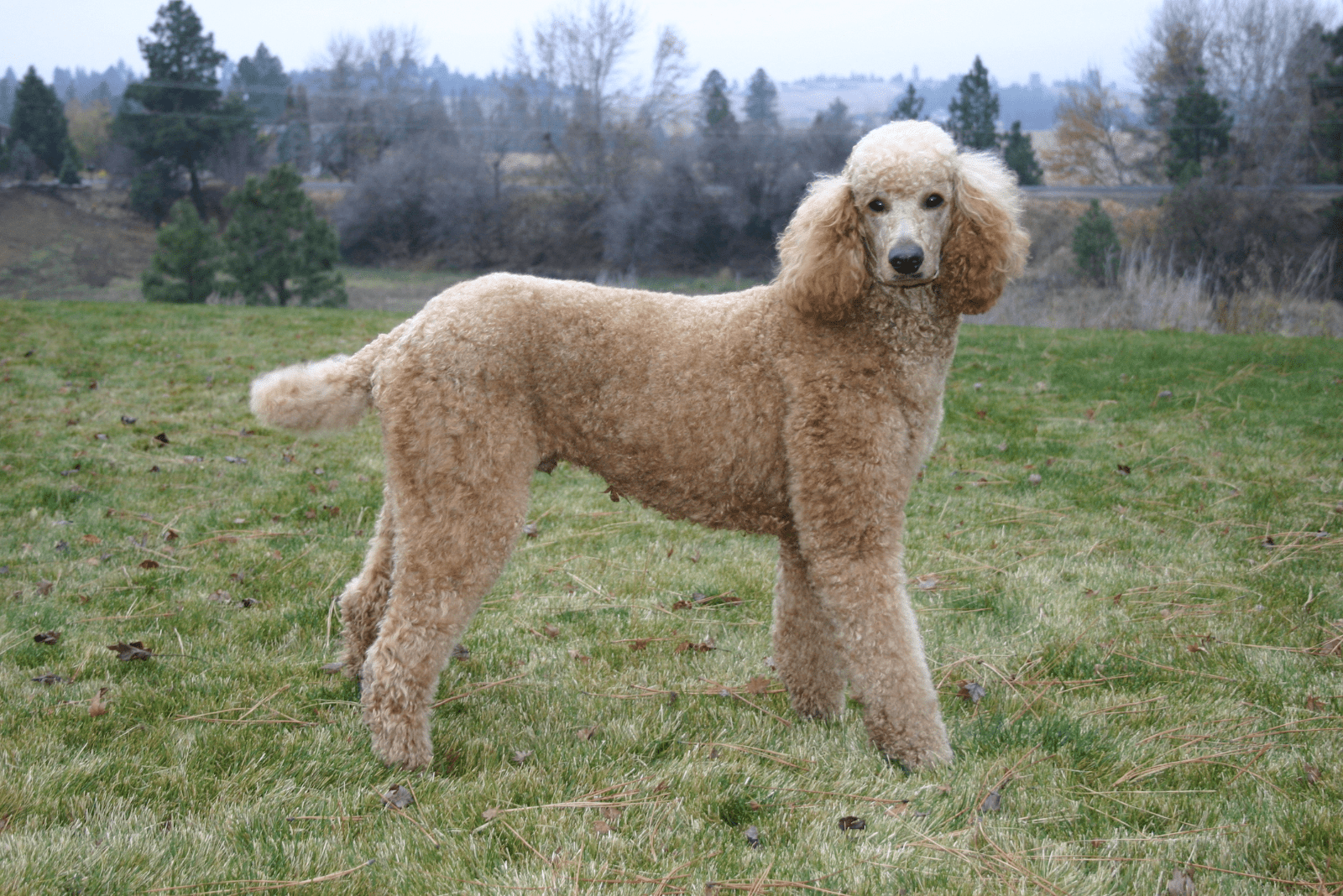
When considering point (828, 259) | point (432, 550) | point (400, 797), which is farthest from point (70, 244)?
point (828, 259)

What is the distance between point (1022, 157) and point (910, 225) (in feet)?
102

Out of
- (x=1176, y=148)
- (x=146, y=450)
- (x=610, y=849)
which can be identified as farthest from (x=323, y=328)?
(x=1176, y=148)

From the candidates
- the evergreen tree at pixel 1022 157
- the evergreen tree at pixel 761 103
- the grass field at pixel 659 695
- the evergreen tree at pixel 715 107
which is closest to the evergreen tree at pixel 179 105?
the evergreen tree at pixel 715 107

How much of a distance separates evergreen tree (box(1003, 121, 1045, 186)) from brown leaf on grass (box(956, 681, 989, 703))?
98.5 feet

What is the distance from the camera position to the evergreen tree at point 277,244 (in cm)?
2005

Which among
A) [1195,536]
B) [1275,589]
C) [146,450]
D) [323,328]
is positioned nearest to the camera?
[1275,589]

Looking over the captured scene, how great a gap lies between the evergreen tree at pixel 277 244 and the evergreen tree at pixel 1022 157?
882 inches

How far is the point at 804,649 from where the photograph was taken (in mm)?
3188

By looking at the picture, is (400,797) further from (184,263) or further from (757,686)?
(184,263)

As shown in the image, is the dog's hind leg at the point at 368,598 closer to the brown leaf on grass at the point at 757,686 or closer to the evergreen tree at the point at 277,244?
the brown leaf on grass at the point at 757,686

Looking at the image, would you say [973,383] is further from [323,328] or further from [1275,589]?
[323,328]

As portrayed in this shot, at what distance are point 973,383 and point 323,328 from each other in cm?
842

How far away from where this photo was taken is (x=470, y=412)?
8.96ft

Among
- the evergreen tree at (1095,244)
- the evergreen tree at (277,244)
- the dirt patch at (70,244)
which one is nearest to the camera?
the evergreen tree at (1095,244)
